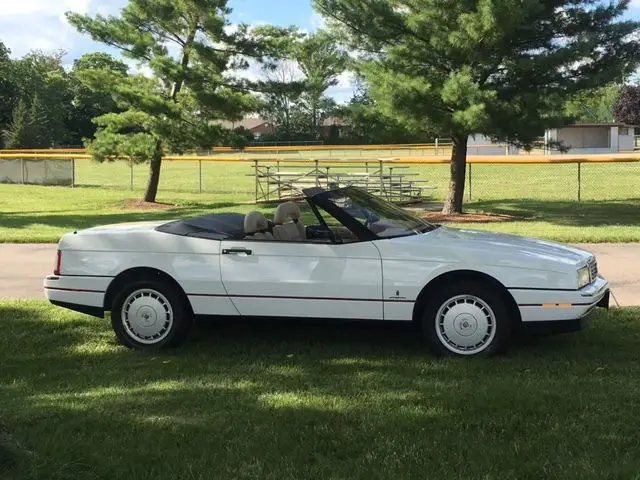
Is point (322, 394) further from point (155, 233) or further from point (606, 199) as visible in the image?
point (606, 199)

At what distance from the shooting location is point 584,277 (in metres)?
5.38

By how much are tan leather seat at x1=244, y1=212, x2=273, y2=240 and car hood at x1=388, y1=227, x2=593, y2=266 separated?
1.09 metres

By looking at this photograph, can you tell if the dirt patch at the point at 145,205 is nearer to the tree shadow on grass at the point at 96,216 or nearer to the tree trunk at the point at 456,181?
the tree shadow on grass at the point at 96,216

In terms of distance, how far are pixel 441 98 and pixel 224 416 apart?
11762mm

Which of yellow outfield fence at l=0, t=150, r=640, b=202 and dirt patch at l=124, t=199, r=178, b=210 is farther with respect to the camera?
yellow outfield fence at l=0, t=150, r=640, b=202

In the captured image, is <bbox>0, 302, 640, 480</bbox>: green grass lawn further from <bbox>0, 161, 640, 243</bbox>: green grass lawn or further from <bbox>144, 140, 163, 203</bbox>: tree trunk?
<bbox>144, 140, 163, 203</bbox>: tree trunk

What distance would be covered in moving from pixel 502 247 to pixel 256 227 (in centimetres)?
191

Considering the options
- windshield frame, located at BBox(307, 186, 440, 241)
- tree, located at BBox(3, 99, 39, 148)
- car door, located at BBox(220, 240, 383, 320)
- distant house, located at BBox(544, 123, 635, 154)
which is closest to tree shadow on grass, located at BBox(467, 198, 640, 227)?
windshield frame, located at BBox(307, 186, 440, 241)

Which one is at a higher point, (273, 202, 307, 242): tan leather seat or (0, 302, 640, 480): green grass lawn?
(273, 202, 307, 242): tan leather seat

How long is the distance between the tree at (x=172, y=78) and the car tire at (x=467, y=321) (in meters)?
15.0

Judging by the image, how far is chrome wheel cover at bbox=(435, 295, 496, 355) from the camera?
17.4 ft

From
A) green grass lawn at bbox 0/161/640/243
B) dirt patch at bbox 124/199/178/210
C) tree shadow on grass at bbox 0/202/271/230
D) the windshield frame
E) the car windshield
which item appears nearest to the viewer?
the windshield frame

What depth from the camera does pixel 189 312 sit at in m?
5.72

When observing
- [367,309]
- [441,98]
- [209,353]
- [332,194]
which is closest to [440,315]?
[367,309]
